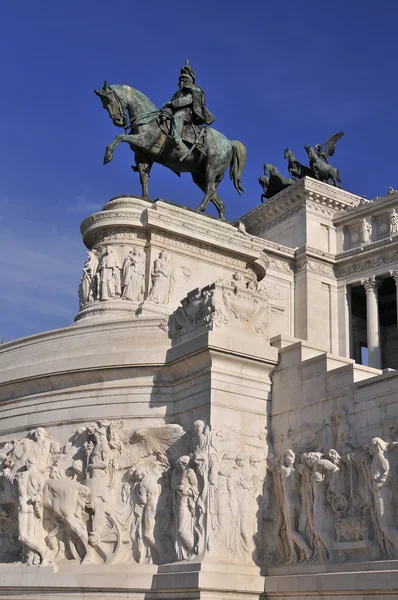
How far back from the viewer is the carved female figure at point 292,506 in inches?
650

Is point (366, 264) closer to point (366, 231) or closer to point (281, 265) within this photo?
point (366, 231)

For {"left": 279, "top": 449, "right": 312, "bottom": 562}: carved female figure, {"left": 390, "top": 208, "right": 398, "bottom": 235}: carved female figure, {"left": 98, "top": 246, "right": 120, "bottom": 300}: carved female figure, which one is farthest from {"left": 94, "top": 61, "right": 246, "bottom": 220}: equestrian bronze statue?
{"left": 390, "top": 208, "right": 398, "bottom": 235}: carved female figure

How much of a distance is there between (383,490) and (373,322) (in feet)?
114

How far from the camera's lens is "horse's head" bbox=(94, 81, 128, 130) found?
30391 mm

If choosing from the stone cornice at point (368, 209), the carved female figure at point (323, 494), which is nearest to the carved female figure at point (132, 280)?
the carved female figure at point (323, 494)

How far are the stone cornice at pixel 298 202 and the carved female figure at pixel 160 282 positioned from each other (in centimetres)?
2691

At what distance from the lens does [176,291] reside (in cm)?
2695

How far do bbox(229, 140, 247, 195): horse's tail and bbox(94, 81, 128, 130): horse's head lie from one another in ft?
14.5

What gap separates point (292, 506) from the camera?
16766 mm

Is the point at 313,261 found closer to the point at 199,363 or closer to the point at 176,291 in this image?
the point at 176,291

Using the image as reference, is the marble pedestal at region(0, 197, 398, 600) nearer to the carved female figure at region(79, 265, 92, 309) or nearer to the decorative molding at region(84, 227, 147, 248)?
the carved female figure at region(79, 265, 92, 309)

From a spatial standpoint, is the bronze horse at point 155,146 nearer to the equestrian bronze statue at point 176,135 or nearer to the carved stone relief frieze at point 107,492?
the equestrian bronze statue at point 176,135

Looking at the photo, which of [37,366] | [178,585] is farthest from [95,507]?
[37,366]

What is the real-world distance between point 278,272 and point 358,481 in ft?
115
